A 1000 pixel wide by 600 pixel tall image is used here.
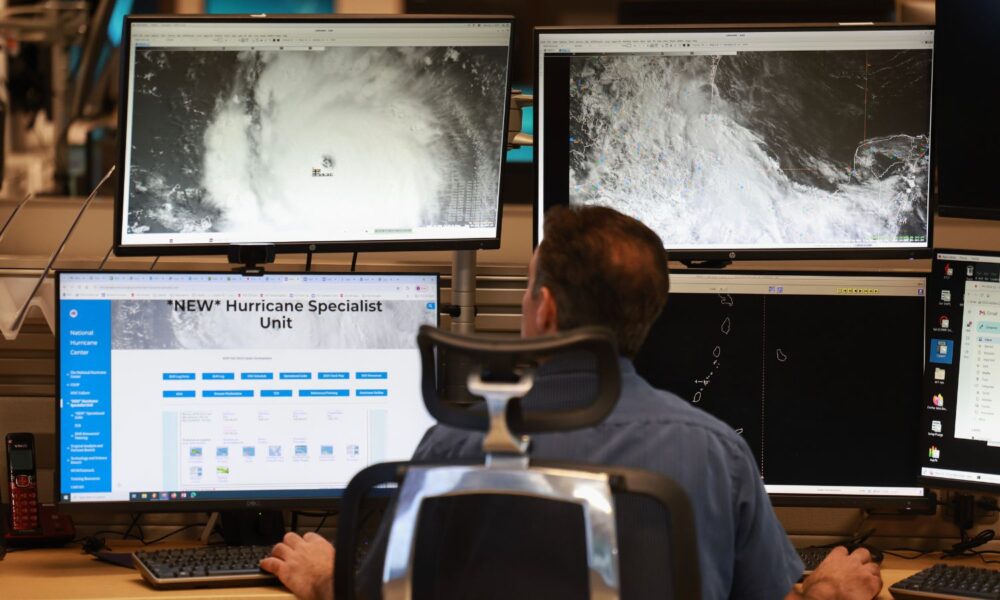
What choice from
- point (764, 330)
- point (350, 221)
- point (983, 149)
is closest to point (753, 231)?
point (764, 330)

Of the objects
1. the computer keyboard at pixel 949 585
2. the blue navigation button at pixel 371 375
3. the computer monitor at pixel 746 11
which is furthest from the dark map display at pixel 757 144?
the computer monitor at pixel 746 11

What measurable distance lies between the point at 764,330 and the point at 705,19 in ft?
5.19

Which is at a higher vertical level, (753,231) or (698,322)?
(753,231)

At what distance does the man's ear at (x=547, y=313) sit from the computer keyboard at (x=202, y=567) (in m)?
0.75

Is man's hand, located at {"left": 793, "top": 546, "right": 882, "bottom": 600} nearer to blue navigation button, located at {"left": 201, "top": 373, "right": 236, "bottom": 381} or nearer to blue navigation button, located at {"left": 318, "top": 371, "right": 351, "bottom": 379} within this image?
blue navigation button, located at {"left": 318, "top": 371, "right": 351, "bottom": 379}

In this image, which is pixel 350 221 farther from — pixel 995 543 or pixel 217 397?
pixel 995 543

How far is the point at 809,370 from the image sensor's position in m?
2.04

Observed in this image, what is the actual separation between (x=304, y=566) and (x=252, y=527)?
0.34 metres

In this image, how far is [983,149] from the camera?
6.61ft

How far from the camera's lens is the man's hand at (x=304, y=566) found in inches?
68.2

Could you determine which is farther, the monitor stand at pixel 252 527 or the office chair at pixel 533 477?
the monitor stand at pixel 252 527

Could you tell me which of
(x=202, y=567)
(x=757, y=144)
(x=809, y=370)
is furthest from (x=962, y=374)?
(x=202, y=567)

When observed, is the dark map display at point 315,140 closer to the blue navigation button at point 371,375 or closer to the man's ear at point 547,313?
the blue navigation button at point 371,375

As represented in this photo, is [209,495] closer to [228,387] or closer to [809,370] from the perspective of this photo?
[228,387]
